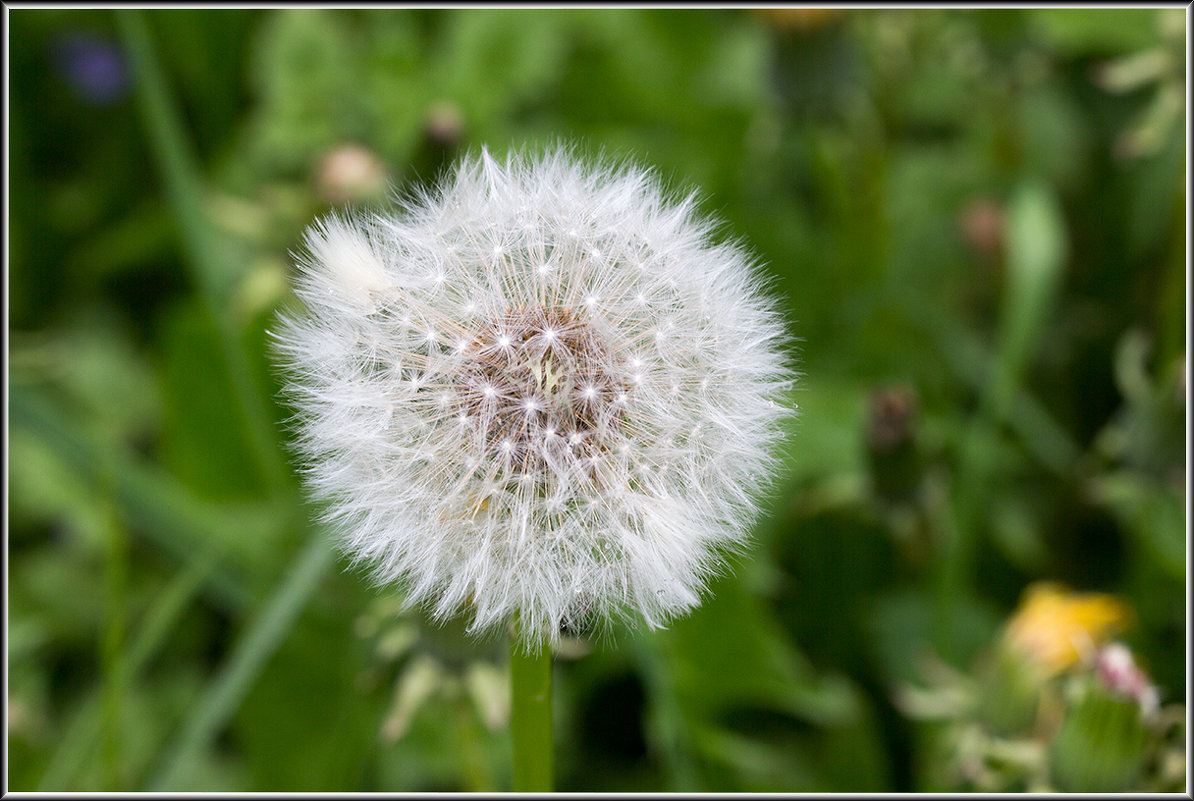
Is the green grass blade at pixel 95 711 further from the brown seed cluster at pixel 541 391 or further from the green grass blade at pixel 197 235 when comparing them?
the brown seed cluster at pixel 541 391

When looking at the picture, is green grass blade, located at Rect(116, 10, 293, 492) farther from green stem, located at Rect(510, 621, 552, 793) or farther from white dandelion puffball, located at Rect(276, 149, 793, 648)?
green stem, located at Rect(510, 621, 552, 793)

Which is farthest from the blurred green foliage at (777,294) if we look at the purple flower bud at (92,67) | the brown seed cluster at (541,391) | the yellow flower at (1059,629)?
the brown seed cluster at (541,391)

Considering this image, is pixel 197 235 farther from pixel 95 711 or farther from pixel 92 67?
pixel 92 67

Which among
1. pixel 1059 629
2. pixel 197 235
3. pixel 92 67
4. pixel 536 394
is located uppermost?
pixel 92 67

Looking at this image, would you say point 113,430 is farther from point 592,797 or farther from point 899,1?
point 899,1

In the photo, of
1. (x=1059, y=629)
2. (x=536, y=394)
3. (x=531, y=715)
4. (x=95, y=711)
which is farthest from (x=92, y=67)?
(x=1059, y=629)
